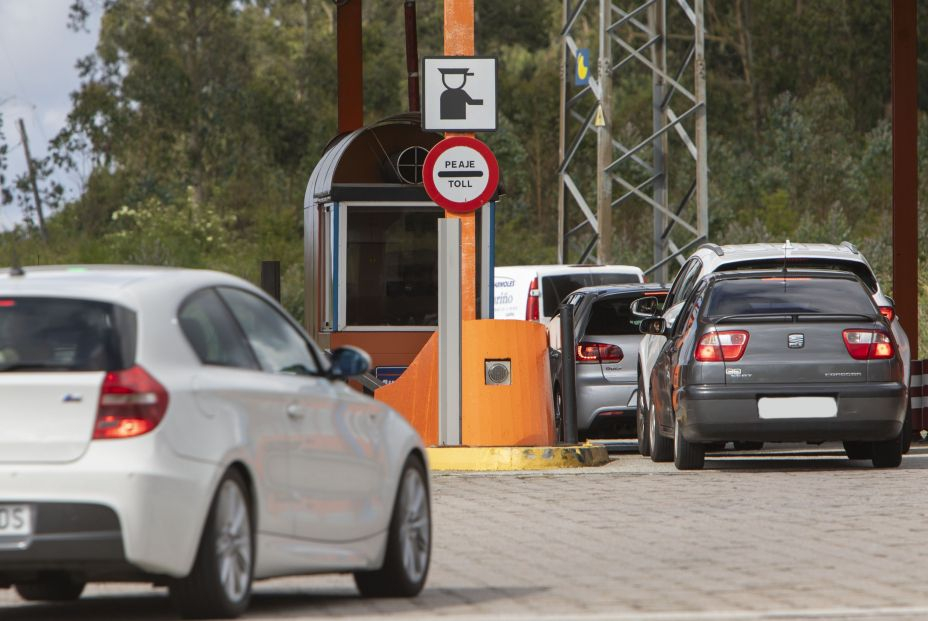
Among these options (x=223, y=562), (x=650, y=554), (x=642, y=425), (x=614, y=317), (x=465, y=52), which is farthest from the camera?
(x=614, y=317)

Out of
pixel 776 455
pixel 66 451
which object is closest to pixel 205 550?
pixel 66 451

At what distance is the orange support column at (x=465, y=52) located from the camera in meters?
17.0

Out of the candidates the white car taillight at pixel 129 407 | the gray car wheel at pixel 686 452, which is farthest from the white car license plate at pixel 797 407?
the white car taillight at pixel 129 407

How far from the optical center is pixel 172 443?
7.74m

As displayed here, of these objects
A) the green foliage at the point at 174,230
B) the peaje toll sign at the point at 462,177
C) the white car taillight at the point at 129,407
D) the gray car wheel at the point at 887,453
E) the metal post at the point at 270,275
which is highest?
the green foliage at the point at 174,230

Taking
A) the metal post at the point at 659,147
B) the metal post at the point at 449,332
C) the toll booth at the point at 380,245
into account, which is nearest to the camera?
the metal post at the point at 449,332

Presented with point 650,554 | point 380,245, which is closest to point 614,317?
point 380,245

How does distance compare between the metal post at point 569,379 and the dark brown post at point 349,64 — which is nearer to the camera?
the metal post at point 569,379

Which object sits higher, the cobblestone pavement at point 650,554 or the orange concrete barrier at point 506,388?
the orange concrete barrier at point 506,388

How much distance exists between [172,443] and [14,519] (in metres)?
0.64

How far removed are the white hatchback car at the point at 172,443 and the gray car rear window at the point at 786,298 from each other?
7.62 meters

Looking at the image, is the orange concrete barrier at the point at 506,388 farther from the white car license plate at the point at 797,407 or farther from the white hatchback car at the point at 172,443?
the white hatchback car at the point at 172,443

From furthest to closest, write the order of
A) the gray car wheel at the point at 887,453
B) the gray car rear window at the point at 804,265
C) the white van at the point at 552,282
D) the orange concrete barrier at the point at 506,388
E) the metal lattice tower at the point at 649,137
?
the metal lattice tower at the point at 649,137 < the white van at the point at 552,282 < the gray car rear window at the point at 804,265 < the gray car wheel at the point at 887,453 < the orange concrete barrier at the point at 506,388

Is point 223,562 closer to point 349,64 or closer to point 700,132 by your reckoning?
point 349,64
